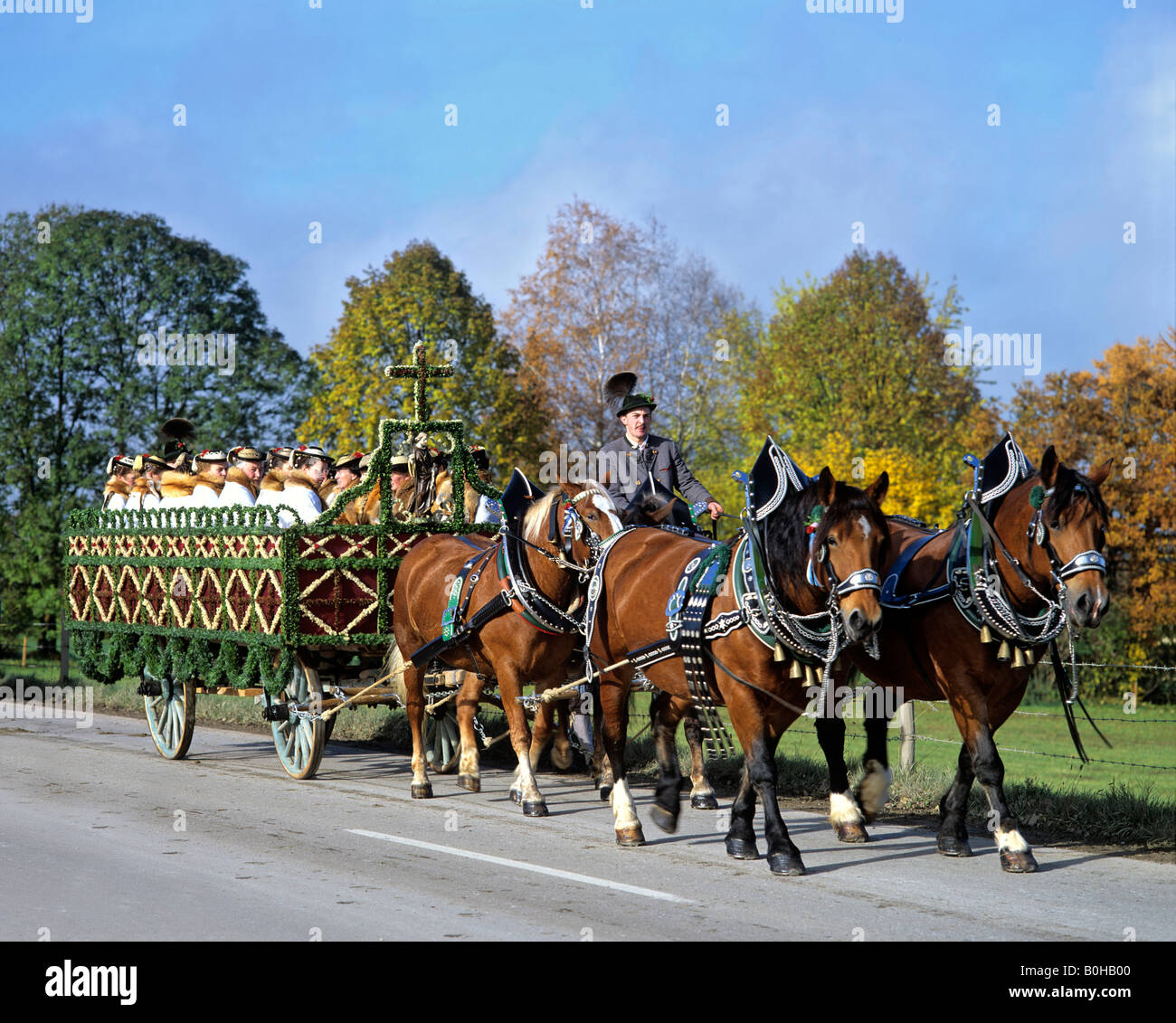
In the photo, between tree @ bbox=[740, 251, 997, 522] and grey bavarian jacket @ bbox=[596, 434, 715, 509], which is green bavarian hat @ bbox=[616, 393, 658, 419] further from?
tree @ bbox=[740, 251, 997, 522]

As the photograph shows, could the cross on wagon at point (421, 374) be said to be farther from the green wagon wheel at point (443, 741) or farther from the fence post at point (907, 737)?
the fence post at point (907, 737)

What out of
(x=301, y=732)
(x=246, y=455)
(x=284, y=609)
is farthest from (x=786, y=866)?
(x=246, y=455)

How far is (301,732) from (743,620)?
5.12m

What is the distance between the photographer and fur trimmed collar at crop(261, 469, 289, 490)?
39.8ft

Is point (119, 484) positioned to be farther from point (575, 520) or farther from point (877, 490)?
point (877, 490)

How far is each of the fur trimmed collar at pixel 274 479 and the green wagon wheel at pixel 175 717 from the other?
6.22 feet

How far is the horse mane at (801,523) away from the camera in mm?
6922

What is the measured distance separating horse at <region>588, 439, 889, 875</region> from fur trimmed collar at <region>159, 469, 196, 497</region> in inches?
229

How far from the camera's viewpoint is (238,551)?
1149 cm

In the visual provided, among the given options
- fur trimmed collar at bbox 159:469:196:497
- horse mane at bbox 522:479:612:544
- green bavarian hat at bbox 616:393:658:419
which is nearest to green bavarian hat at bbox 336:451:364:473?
fur trimmed collar at bbox 159:469:196:497

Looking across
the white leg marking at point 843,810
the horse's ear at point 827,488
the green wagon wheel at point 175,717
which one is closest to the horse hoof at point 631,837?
the white leg marking at point 843,810

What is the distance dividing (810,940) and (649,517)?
4.49 m
